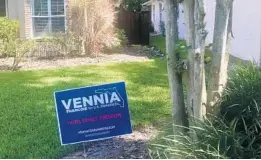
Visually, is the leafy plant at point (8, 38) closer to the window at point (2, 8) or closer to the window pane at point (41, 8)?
A: the window pane at point (41, 8)

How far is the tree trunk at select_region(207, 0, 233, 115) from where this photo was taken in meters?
3.94

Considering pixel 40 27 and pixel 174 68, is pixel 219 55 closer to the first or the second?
pixel 174 68

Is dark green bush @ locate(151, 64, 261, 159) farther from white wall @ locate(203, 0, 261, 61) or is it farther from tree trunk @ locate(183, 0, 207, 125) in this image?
white wall @ locate(203, 0, 261, 61)

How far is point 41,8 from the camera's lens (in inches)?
653

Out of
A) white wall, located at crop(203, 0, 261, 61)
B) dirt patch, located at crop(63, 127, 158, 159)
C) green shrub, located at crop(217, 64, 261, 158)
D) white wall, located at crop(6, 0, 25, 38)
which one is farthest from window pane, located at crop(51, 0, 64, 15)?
green shrub, located at crop(217, 64, 261, 158)

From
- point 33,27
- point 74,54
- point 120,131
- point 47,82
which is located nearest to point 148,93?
point 47,82

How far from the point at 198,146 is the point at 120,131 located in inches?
52.2

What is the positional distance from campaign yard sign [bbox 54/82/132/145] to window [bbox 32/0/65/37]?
1240 centimetres

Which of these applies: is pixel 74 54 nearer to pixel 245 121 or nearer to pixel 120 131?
pixel 120 131

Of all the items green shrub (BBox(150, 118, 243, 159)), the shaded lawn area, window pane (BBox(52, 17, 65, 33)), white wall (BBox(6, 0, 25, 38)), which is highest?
white wall (BBox(6, 0, 25, 38))

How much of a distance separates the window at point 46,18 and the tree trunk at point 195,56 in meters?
13.1

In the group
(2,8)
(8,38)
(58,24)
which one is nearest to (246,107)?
(8,38)

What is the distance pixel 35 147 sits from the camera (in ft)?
16.5

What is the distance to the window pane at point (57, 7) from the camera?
16.7m
